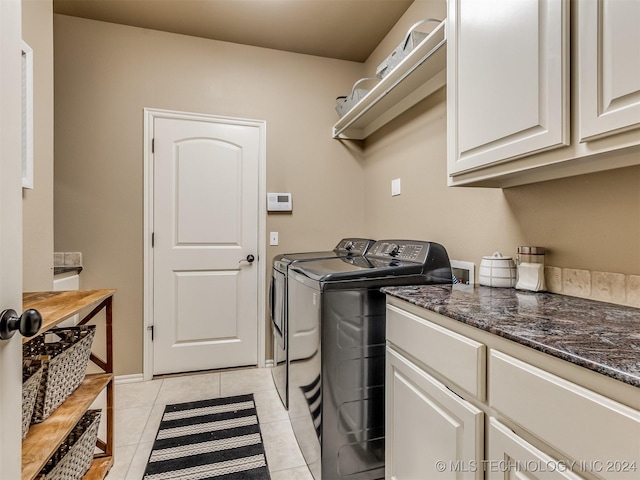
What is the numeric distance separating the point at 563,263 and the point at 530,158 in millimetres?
498

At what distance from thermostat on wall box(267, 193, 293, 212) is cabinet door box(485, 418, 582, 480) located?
2.23m

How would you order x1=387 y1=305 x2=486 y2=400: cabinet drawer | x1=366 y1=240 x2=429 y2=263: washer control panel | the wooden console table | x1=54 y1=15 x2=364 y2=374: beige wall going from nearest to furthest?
1. x1=387 y1=305 x2=486 y2=400: cabinet drawer
2. the wooden console table
3. x1=366 y1=240 x2=429 y2=263: washer control panel
4. x1=54 y1=15 x2=364 y2=374: beige wall

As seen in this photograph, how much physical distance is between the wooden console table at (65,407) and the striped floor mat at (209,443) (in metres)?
0.24

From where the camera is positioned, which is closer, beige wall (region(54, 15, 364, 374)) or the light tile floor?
the light tile floor

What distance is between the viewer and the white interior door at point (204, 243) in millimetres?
2609

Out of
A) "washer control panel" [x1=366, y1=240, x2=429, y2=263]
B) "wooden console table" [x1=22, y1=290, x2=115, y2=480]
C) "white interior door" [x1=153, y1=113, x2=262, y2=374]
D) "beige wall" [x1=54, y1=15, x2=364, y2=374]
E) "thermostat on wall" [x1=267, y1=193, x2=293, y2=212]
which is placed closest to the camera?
"wooden console table" [x1=22, y1=290, x2=115, y2=480]

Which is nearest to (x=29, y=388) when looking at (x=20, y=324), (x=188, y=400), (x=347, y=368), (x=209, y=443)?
(x=20, y=324)

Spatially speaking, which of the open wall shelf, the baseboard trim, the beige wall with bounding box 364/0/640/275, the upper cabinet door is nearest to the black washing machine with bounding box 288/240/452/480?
the beige wall with bounding box 364/0/640/275

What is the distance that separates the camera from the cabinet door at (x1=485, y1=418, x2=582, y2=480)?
0.68 metres

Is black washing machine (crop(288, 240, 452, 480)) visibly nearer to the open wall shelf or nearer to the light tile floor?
the light tile floor

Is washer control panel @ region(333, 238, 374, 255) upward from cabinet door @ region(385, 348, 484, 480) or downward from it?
upward

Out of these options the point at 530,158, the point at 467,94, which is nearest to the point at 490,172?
the point at 530,158

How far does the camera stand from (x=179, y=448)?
1742 millimetres

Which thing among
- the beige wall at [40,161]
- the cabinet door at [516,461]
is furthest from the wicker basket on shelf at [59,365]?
the cabinet door at [516,461]
